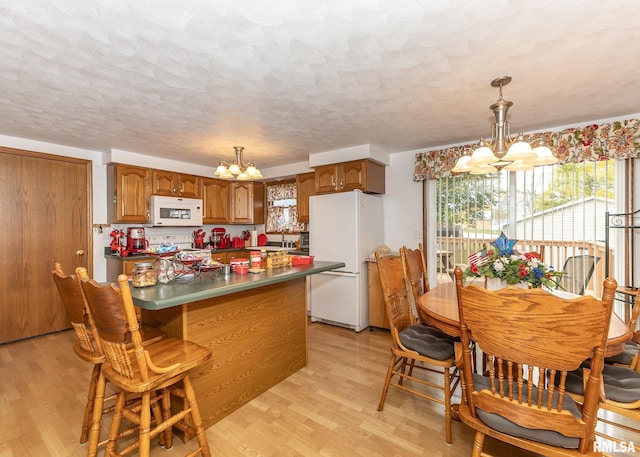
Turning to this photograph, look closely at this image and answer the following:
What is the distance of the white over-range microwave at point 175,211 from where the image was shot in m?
4.02

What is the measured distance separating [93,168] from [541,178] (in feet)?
17.2

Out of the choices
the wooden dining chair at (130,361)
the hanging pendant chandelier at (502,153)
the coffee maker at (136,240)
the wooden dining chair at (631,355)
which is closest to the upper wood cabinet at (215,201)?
the coffee maker at (136,240)

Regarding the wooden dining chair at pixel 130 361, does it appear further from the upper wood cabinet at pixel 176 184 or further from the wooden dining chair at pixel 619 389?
the upper wood cabinet at pixel 176 184

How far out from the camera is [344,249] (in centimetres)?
366

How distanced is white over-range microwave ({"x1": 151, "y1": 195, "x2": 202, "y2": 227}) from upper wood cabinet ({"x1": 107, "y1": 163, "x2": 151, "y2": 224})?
126mm

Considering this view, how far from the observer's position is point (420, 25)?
1.49 meters

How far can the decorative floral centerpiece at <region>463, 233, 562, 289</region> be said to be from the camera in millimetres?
1787

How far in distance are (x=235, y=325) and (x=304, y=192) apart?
2.71 meters

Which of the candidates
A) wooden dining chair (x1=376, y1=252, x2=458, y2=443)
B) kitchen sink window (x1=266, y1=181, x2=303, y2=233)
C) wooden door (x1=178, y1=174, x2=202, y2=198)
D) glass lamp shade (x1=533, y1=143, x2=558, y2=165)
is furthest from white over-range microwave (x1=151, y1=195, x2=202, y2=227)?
glass lamp shade (x1=533, y1=143, x2=558, y2=165)

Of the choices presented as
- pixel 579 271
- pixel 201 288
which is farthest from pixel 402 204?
pixel 201 288

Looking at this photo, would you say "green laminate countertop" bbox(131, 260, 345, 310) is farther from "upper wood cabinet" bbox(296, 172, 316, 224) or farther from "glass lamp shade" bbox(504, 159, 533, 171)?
"upper wood cabinet" bbox(296, 172, 316, 224)

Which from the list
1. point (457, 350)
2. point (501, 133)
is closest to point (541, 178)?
point (501, 133)

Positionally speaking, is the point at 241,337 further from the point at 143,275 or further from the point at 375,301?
the point at 375,301

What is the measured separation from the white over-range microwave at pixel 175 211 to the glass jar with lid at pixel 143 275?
2.60 meters
